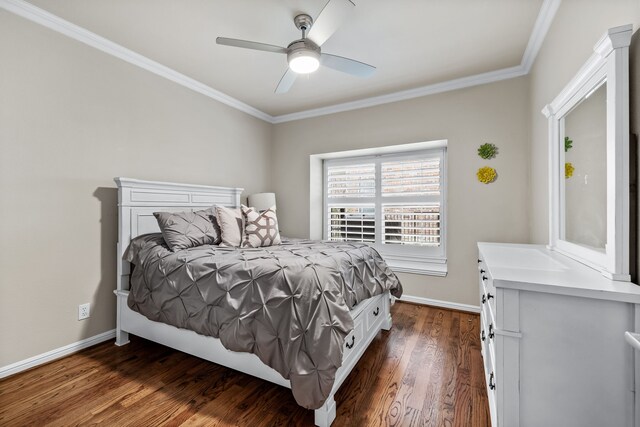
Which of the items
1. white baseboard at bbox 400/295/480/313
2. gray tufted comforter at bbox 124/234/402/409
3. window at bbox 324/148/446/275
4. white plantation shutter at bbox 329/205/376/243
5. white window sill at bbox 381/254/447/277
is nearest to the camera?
gray tufted comforter at bbox 124/234/402/409

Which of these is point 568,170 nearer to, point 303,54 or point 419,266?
point 303,54

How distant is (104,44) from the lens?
2.35 m

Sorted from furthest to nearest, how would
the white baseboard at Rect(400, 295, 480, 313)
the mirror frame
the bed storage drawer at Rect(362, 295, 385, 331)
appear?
the white baseboard at Rect(400, 295, 480, 313), the bed storage drawer at Rect(362, 295, 385, 331), the mirror frame

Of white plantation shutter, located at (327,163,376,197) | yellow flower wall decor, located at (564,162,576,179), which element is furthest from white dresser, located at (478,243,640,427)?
white plantation shutter, located at (327,163,376,197)

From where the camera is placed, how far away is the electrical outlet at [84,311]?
2.24 metres

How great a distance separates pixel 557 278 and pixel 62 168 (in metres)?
3.12

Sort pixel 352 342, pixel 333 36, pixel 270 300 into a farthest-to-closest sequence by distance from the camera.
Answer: pixel 333 36
pixel 352 342
pixel 270 300

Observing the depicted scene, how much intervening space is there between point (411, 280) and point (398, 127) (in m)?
1.82

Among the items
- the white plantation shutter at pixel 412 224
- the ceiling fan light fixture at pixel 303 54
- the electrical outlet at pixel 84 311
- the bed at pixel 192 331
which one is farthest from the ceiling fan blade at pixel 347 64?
the electrical outlet at pixel 84 311

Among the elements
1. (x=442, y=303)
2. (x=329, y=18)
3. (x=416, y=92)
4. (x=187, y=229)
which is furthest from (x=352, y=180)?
(x=329, y=18)

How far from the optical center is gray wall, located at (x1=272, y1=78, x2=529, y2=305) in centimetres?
277

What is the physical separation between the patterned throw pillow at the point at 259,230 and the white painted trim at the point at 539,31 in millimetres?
2611

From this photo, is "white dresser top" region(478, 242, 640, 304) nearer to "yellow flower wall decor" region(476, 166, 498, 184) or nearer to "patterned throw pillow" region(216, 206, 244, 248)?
"yellow flower wall decor" region(476, 166, 498, 184)

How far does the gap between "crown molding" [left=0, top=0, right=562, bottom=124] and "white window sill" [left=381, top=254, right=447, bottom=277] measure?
1942 mm
